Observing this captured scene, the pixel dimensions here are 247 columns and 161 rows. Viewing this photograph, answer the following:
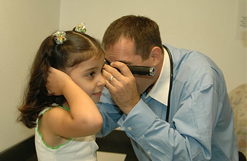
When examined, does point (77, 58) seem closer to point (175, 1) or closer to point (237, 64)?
point (175, 1)

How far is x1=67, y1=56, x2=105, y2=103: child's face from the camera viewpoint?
777 millimetres

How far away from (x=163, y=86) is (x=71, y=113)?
1.80 feet

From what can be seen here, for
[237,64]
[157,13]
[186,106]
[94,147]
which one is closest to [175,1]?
[157,13]

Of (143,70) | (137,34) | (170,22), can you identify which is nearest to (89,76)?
(143,70)

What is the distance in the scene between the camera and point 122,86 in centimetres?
87

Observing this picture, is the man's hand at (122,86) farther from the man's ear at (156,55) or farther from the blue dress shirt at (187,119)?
the man's ear at (156,55)

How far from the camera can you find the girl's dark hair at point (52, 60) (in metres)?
0.78

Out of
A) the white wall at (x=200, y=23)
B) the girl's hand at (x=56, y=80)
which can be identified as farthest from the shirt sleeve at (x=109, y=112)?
the white wall at (x=200, y=23)

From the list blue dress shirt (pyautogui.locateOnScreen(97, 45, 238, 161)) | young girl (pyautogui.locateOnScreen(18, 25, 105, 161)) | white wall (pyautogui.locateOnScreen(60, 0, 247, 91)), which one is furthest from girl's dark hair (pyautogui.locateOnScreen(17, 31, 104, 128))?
white wall (pyautogui.locateOnScreen(60, 0, 247, 91))

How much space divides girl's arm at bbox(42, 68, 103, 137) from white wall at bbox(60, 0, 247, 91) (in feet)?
3.44

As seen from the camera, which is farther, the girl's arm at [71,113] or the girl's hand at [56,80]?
the girl's hand at [56,80]

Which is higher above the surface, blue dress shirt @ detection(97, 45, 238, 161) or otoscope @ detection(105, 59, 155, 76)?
otoscope @ detection(105, 59, 155, 76)

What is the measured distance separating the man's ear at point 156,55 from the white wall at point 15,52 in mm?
735

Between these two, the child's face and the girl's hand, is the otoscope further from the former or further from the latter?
the girl's hand
